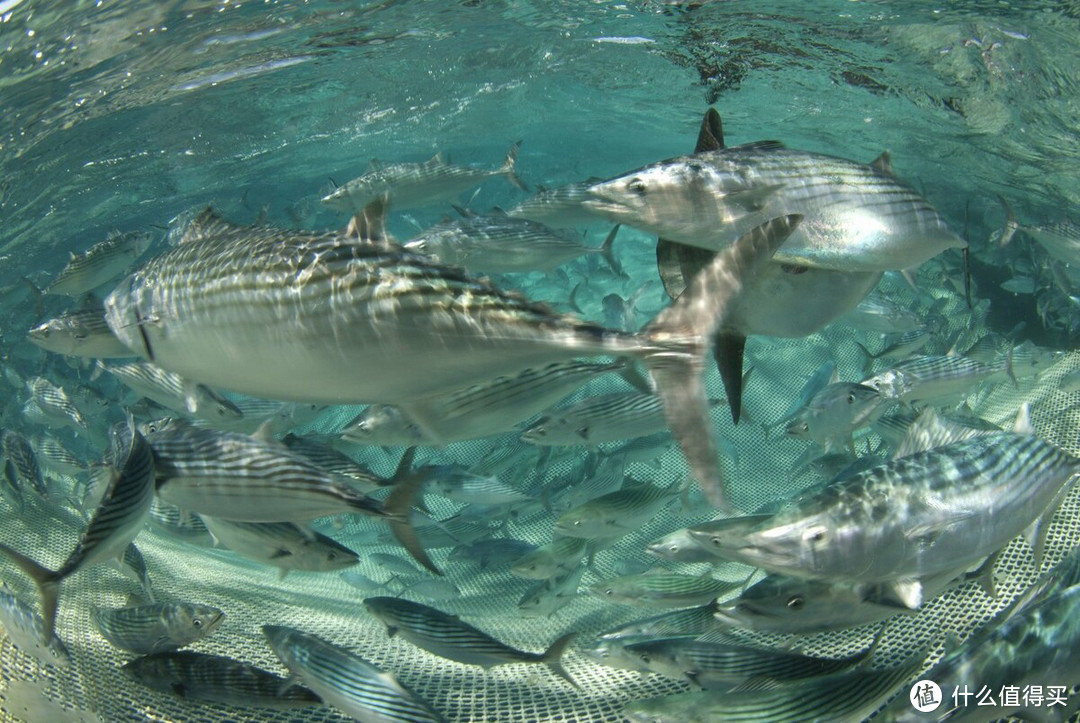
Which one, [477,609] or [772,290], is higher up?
[772,290]

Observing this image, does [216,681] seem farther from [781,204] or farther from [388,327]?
[781,204]

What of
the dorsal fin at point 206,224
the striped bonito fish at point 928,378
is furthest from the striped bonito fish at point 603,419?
the dorsal fin at point 206,224

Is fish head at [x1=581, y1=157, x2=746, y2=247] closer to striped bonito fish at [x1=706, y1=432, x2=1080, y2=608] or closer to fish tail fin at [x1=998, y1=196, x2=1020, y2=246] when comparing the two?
striped bonito fish at [x1=706, y1=432, x2=1080, y2=608]

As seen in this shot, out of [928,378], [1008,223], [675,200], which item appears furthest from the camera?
[1008,223]

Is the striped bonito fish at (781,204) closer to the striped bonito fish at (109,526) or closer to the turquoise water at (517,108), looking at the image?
the striped bonito fish at (109,526)

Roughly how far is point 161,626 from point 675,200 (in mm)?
3398

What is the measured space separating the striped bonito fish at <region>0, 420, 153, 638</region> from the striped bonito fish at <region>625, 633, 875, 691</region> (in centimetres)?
252

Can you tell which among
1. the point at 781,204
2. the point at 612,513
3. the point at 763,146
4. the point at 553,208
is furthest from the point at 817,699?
the point at 553,208

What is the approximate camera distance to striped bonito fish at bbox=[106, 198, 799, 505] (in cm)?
170

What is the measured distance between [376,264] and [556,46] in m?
13.2

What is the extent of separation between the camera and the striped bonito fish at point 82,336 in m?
3.24

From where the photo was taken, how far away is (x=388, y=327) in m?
1.85

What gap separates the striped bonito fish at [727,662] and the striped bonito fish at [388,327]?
164 cm

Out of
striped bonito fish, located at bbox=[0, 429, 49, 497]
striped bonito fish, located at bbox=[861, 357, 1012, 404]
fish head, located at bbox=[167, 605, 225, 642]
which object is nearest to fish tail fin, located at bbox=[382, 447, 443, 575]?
fish head, located at bbox=[167, 605, 225, 642]
